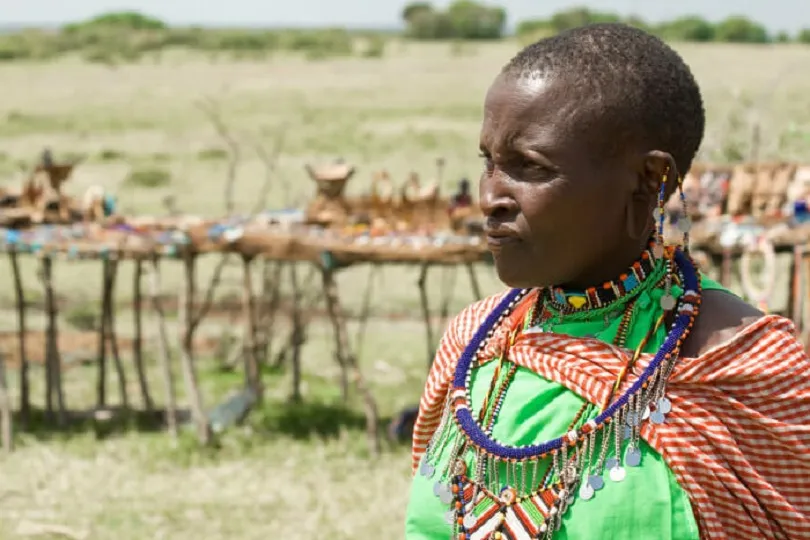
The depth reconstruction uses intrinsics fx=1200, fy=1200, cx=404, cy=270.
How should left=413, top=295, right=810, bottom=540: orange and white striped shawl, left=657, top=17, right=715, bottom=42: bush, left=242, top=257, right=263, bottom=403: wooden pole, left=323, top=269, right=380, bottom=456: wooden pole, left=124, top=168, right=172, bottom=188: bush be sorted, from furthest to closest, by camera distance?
1. left=657, top=17, right=715, bottom=42: bush
2. left=124, top=168, right=172, bottom=188: bush
3. left=242, top=257, right=263, bottom=403: wooden pole
4. left=323, top=269, right=380, bottom=456: wooden pole
5. left=413, top=295, right=810, bottom=540: orange and white striped shawl

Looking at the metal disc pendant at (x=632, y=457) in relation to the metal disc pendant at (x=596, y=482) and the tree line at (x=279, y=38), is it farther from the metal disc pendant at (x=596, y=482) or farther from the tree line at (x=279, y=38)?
the tree line at (x=279, y=38)

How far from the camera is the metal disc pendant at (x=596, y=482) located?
1.85 metres

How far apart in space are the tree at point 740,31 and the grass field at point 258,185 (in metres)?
22.3

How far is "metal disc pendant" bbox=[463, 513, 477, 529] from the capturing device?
6.44 feet

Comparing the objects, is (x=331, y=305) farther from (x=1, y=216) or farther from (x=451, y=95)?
(x=451, y=95)

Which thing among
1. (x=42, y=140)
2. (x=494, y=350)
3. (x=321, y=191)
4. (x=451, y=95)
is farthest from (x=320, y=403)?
(x=451, y=95)

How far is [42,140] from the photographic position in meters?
20.9

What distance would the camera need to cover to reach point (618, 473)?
184cm

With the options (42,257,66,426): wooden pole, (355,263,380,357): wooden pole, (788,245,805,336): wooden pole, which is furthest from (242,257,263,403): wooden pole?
(788,245,805,336): wooden pole

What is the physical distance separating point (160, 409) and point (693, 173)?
3735 millimetres

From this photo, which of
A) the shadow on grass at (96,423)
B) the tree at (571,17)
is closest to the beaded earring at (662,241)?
the shadow on grass at (96,423)

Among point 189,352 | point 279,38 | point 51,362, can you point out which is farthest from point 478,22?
point 189,352

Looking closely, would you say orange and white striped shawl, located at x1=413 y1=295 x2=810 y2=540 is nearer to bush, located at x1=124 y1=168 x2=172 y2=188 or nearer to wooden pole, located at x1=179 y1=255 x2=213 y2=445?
wooden pole, located at x1=179 y1=255 x2=213 y2=445

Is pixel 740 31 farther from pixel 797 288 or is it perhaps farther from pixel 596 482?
pixel 596 482
